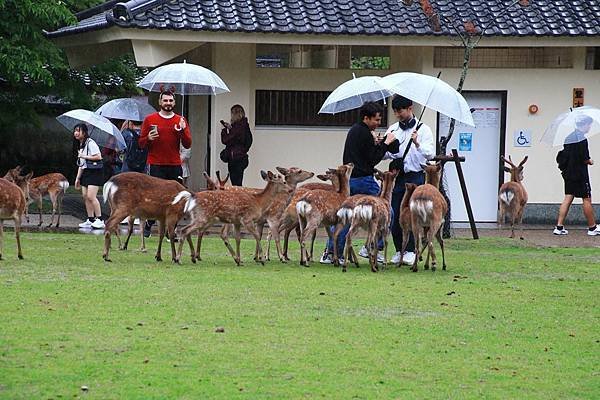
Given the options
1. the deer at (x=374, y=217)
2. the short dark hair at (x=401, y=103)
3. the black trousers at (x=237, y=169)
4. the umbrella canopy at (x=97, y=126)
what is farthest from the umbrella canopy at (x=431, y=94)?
the black trousers at (x=237, y=169)

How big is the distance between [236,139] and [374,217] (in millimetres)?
8296

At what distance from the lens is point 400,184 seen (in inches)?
630

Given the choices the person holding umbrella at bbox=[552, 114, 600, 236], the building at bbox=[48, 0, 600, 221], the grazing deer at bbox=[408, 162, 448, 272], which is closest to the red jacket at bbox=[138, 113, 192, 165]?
the grazing deer at bbox=[408, 162, 448, 272]

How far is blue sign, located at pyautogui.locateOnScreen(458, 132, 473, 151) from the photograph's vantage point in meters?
23.9

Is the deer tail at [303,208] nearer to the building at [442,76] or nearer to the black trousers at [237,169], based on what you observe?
the black trousers at [237,169]

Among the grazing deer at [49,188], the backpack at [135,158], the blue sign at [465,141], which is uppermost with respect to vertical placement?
the blue sign at [465,141]

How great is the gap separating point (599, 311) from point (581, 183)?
9146 millimetres

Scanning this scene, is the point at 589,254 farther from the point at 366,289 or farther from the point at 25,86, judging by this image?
the point at 25,86

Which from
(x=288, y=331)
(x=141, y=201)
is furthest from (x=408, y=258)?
(x=288, y=331)

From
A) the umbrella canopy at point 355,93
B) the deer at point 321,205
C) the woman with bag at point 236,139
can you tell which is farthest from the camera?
the woman with bag at point 236,139

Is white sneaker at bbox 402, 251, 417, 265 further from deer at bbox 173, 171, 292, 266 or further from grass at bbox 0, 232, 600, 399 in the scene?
deer at bbox 173, 171, 292, 266

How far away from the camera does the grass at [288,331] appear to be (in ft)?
29.0

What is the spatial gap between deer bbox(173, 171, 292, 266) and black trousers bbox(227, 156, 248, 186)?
714 cm

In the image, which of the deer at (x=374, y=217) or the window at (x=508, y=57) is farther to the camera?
the window at (x=508, y=57)
